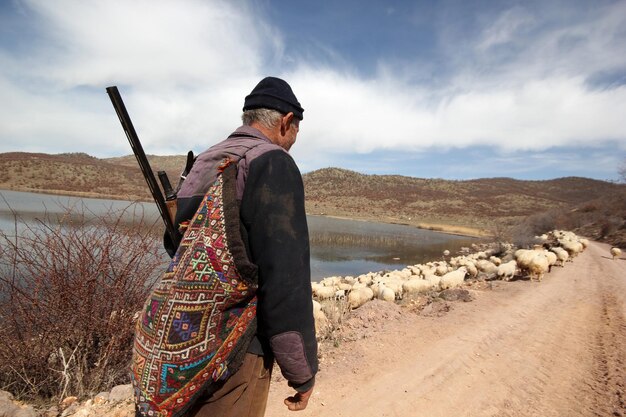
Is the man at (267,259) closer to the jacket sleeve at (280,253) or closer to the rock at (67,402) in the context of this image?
the jacket sleeve at (280,253)

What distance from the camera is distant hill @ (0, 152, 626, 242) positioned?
46.9 meters

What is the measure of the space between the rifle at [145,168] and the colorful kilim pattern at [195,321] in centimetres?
51

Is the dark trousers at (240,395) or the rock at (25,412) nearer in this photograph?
the dark trousers at (240,395)

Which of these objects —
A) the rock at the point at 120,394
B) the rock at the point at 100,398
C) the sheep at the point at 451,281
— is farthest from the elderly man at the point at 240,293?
the sheep at the point at 451,281

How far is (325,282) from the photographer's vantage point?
38.1 ft

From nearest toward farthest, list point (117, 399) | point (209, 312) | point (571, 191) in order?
1. point (209, 312)
2. point (117, 399)
3. point (571, 191)

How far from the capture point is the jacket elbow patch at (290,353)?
4.49ft

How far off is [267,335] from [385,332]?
4976 millimetres

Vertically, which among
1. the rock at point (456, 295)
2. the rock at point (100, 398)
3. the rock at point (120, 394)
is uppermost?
the rock at point (456, 295)

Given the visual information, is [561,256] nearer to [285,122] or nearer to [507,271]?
[507,271]

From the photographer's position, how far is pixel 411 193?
73688 mm

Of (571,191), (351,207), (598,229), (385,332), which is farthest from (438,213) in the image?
(385,332)

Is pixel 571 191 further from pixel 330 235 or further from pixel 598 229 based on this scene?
pixel 330 235

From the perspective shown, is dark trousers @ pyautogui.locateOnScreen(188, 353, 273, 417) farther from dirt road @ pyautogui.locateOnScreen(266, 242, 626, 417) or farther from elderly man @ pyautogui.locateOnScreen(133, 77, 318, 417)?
dirt road @ pyautogui.locateOnScreen(266, 242, 626, 417)
